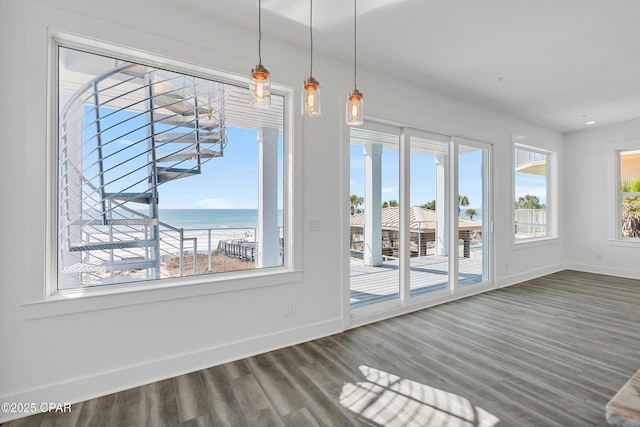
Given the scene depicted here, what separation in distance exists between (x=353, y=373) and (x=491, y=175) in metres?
3.92

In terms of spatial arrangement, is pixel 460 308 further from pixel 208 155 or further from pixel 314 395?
pixel 208 155

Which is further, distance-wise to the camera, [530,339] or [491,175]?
[491,175]

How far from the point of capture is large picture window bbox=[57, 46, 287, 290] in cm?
229

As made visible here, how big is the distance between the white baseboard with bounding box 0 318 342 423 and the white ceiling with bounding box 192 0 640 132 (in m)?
2.74

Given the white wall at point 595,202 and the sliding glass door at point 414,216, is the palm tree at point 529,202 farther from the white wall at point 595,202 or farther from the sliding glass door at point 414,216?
the sliding glass door at point 414,216

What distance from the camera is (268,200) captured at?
10.1 ft

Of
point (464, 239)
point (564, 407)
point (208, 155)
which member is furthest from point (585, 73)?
point (208, 155)

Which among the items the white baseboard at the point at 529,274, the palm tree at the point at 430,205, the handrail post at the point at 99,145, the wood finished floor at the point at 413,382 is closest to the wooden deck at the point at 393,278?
the wood finished floor at the point at 413,382

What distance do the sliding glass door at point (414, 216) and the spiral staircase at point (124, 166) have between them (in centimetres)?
171

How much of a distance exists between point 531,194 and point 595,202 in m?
1.35

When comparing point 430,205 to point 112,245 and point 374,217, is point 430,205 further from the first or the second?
point 112,245

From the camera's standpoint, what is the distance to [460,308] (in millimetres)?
4059

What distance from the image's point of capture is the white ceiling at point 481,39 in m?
2.47

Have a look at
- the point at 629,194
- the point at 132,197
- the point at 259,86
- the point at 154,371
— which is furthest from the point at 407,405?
the point at 629,194
